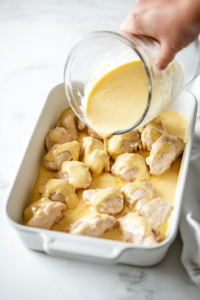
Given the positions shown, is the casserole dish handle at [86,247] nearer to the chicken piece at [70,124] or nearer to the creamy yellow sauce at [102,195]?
the creamy yellow sauce at [102,195]

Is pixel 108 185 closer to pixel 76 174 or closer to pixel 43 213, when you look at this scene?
pixel 76 174

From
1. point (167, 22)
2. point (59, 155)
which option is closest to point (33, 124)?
point (59, 155)

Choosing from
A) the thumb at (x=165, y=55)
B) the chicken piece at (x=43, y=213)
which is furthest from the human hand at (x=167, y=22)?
the chicken piece at (x=43, y=213)

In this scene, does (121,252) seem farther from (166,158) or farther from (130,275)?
(166,158)

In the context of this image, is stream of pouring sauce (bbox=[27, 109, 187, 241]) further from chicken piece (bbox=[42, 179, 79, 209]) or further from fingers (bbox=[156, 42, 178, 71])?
fingers (bbox=[156, 42, 178, 71])

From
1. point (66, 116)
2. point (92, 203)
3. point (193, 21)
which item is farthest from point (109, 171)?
point (193, 21)
